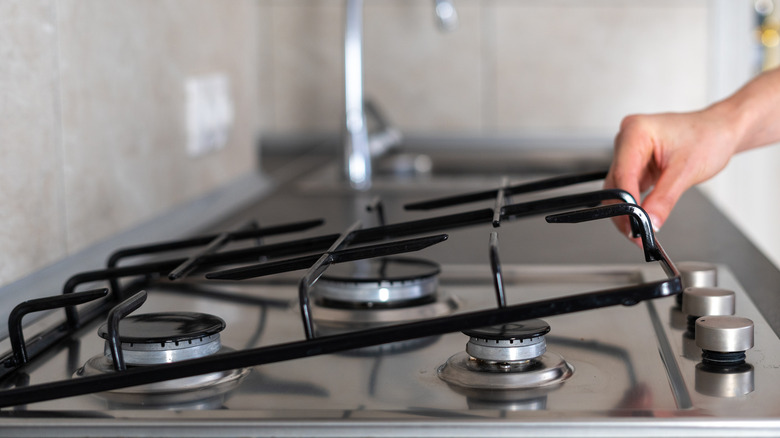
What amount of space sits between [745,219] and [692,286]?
2180 mm

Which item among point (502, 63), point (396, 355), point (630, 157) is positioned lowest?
point (396, 355)

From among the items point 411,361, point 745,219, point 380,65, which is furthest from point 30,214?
point 745,219

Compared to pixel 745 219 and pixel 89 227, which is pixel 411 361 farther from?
pixel 745 219

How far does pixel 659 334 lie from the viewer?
68 cm

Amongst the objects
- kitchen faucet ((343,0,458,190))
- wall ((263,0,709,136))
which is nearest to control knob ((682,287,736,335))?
kitchen faucet ((343,0,458,190))

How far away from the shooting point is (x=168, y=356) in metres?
0.56

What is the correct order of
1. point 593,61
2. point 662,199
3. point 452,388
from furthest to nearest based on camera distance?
point 593,61 < point 662,199 < point 452,388

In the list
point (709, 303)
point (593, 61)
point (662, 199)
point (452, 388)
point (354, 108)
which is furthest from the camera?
point (593, 61)

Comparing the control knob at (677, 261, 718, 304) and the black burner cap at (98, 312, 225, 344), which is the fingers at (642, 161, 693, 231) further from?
the black burner cap at (98, 312, 225, 344)

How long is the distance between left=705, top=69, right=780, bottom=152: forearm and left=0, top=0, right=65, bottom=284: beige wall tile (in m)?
0.61

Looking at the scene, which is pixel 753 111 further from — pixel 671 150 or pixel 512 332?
pixel 512 332

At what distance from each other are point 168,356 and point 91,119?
0.43m

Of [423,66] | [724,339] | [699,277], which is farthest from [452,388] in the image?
[423,66]

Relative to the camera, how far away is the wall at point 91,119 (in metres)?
0.76
